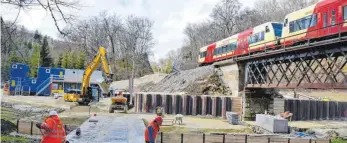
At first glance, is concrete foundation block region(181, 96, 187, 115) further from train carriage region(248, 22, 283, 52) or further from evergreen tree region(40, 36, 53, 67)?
evergreen tree region(40, 36, 53, 67)

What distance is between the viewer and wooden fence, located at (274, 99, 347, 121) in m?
42.5

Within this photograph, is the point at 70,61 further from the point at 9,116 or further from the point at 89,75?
the point at 9,116

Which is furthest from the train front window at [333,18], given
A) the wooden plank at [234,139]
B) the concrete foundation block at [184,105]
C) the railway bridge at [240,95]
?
the concrete foundation block at [184,105]

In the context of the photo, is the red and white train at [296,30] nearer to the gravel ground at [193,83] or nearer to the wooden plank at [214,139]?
the gravel ground at [193,83]

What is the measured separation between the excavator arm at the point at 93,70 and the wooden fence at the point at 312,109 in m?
18.4

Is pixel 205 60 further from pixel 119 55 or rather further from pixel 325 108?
pixel 119 55

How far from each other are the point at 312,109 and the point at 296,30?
59.6 ft

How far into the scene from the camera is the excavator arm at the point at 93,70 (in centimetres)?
3350

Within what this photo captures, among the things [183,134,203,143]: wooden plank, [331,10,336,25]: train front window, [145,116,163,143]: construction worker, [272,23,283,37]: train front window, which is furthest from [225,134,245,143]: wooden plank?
[272,23,283,37]: train front window

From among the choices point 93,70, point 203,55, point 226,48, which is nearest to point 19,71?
point 203,55

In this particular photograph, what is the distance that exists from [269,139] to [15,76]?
55.2m

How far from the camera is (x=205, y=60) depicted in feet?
181

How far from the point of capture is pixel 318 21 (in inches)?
1048

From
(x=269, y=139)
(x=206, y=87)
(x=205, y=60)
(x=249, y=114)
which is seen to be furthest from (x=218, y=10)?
(x=269, y=139)
